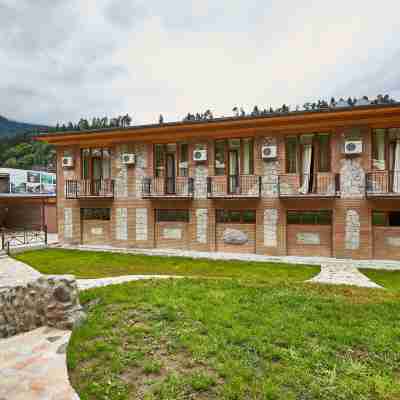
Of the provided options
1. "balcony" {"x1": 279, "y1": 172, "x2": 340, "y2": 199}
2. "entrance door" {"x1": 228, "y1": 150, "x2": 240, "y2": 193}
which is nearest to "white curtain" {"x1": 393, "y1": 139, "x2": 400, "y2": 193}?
"balcony" {"x1": 279, "y1": 172, "x2": 340, "y2": 199}

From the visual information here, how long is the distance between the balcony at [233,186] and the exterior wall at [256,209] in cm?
22

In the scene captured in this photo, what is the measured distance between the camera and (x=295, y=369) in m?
3.35

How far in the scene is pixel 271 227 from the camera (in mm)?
11758

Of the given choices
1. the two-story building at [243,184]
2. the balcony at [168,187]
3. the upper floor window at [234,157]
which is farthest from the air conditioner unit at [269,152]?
the balcony at [168,187]

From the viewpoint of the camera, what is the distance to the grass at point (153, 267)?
880 centimetres

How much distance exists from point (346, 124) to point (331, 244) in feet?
15.3

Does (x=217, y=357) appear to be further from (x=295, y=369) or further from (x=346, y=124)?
(x=346, y=124)

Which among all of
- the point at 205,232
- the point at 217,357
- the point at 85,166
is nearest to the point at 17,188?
the point at 85,166

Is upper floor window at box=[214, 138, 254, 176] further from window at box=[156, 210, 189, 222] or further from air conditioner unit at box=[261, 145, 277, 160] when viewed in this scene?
window at box=[156, 210, 189, 222]

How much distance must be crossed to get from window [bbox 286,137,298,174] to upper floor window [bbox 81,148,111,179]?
28.4 feet

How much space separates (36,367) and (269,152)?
33.5 feet

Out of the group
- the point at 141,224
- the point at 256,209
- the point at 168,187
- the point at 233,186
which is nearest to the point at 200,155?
the point at 233,186

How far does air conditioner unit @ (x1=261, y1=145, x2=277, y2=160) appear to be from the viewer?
11.6 metres

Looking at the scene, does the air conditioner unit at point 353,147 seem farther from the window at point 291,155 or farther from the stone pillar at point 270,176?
the stone pillar at point 270,176
